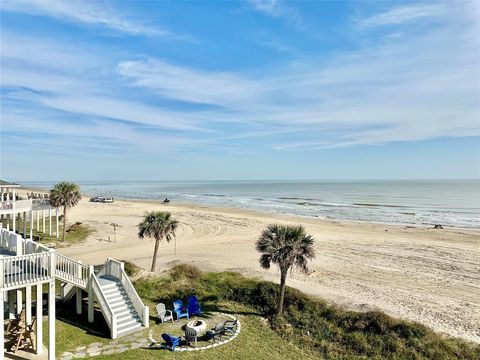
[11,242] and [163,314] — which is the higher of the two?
[11,242]

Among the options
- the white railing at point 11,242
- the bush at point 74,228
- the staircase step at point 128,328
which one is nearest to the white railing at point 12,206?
the white railing at point 11,242

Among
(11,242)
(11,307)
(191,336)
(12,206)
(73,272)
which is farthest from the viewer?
(12,206)

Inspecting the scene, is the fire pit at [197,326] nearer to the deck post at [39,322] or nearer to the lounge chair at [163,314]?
the lounge chair at [163,314]

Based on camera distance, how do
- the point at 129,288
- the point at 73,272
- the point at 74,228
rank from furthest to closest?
1. the point at 74,228
2. the point at 129,288
3. the point at 73,272

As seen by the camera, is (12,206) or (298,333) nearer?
(298,333)

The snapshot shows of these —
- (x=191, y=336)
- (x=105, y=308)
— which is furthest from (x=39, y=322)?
(x=191, y=336)

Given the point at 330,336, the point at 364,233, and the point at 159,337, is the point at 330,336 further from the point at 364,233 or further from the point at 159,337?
the point at 364,233

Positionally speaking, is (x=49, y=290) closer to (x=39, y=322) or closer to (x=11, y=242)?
(x=39, y=322)
